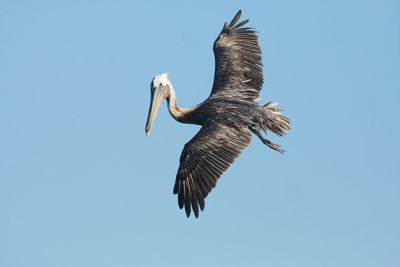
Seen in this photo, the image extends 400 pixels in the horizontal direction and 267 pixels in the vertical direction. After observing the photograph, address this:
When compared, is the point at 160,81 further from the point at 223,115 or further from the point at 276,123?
the point at 276,123

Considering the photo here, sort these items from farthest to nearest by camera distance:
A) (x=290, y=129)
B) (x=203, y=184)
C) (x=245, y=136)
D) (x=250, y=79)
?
(x=250, y=79)
(x=290, y=129)
(x=245, y=136)
(x=203, y=184)

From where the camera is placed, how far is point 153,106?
18.0 metres

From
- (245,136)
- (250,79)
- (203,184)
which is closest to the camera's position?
(203,184)

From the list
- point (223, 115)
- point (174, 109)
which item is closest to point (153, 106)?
point (174, 109)

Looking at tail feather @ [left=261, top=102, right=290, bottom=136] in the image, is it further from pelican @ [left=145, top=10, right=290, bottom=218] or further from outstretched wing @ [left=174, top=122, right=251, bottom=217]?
outstretched wing @ [left=174, top=122, right=251, bottom=217]

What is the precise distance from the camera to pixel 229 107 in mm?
16750

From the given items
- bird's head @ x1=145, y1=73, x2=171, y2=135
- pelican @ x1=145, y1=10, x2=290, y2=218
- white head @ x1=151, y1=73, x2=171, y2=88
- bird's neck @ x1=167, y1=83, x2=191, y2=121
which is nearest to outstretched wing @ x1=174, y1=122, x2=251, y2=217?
pelican @ x1=145, y1=10, x2=290, y2=218

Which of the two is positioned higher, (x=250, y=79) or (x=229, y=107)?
(x=250, y=79)

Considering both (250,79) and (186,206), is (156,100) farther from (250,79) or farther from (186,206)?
(186,206)

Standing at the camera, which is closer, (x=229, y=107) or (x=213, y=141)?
(x=213, y=141)

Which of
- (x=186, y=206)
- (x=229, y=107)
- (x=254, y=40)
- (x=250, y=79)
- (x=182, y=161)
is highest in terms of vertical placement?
(x=254, y=40)

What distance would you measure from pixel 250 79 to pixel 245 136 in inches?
112

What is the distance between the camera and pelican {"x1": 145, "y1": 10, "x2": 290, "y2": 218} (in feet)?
49.8

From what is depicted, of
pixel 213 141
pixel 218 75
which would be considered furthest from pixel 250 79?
pixel 213 141
